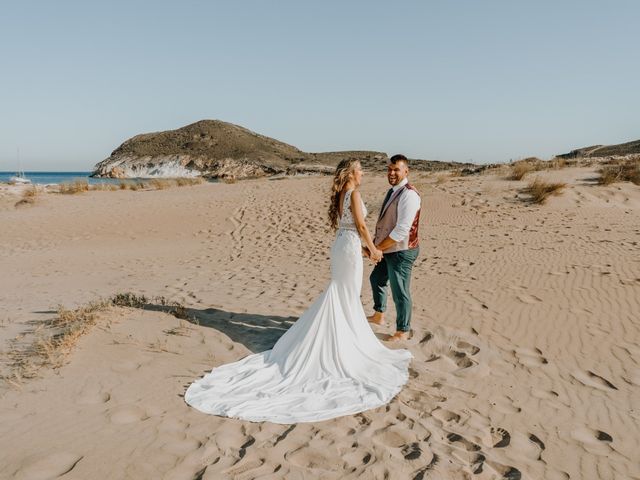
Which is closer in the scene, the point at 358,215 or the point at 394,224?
the point at 358,215

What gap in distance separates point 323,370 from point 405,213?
6.33ft

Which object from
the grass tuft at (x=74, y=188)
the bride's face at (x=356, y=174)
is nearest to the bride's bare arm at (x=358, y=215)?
the bride's face at (x=356, y=174)

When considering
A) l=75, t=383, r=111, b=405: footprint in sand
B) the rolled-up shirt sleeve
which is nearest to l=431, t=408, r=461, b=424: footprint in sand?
the rolled-up shirt sleeve

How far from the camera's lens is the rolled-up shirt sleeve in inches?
197

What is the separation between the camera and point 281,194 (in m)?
18.9

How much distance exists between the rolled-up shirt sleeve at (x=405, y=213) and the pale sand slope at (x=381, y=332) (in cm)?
140

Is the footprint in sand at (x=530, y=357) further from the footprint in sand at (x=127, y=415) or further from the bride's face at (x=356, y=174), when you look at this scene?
the footprint in sand at (x=127, y=415)

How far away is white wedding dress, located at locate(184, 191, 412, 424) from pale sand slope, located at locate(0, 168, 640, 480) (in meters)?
0.17

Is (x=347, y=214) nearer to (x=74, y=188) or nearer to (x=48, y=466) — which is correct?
(x=48, y=466)

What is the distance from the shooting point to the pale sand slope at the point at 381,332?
10.4 ft

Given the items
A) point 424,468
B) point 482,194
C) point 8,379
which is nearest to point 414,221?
point 424,468

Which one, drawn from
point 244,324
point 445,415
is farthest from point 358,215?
point 244,324

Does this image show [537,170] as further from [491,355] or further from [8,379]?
[8,379]

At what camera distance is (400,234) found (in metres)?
5.05
